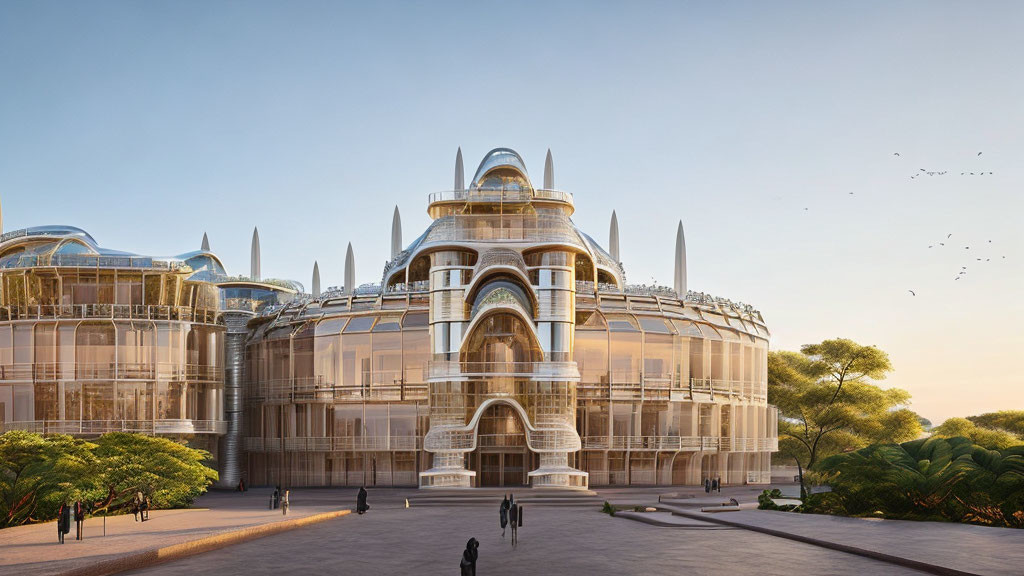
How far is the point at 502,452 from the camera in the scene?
6769 centimetres

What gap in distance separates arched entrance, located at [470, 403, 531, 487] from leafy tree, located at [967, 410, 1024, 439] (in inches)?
1876

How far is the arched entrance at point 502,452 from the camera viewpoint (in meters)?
66.5

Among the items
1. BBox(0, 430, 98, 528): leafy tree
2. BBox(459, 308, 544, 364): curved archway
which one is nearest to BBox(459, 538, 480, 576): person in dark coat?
BBox(0, 430, 98, 528): leafy tree

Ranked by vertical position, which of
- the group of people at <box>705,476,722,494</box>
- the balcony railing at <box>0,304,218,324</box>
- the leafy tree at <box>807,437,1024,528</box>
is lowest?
the group of people at <box>705,476,722,494</box>

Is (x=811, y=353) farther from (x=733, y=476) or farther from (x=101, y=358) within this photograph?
(x=101, y=358)

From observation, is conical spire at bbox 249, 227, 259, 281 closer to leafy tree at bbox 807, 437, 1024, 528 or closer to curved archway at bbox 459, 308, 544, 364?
curved archway at bbox 459, 308, 544, 364

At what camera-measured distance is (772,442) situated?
80.4 meters

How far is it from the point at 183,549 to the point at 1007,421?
260ft

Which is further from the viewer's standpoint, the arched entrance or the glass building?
the arched entrance

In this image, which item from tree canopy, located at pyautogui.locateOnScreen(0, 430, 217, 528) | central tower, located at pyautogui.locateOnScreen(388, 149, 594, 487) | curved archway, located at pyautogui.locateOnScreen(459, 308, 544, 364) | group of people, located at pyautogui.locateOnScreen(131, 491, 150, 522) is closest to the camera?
tree canopy, located at pyautogui.locateOnScreen(0, 430, 217, 528)

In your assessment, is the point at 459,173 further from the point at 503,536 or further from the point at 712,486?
the point at 503,536

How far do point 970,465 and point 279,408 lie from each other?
53.7 meters

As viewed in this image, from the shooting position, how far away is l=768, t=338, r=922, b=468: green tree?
86438mm

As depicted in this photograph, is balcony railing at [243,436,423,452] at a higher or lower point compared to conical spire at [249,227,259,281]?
lower
